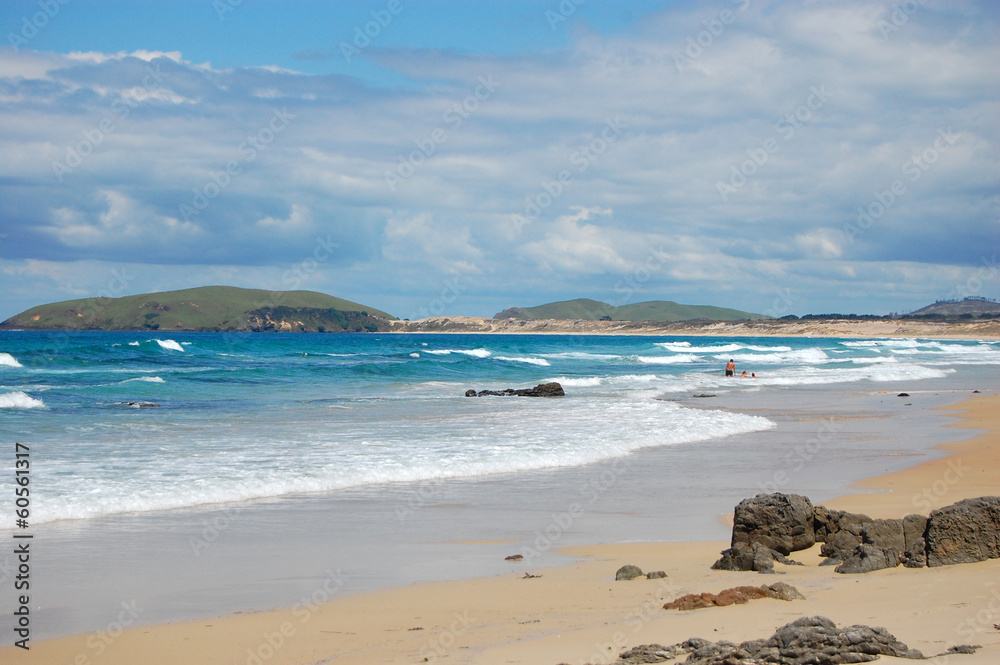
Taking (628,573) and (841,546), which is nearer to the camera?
(628,573)

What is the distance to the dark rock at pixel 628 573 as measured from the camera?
650cm

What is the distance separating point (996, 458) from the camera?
1379 cm

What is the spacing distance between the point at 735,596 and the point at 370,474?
730 cm

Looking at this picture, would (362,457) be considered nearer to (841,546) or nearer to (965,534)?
(841,546)

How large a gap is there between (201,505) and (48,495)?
181 cm

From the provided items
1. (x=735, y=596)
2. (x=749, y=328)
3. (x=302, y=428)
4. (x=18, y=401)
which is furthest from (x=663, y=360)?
(x=749, y=328)

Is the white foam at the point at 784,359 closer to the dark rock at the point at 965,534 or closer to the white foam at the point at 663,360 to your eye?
the white foam at the point at 663,360

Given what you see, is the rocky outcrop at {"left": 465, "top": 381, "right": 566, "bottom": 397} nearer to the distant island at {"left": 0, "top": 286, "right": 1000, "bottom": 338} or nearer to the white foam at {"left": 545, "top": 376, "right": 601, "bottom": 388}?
the white foam at {"left": 545, "top": 376, "right": 601, "bottom": 388}

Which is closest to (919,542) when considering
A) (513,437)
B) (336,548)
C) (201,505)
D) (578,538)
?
(578,538)

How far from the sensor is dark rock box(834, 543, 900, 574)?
21.1ft

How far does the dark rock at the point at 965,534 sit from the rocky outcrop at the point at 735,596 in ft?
5.33

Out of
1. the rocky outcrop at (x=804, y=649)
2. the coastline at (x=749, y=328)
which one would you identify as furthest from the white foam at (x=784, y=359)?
the coastline at (x=749, y=328)

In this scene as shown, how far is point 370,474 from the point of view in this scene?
11930mm

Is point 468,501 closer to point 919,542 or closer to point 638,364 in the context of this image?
point 919,542
